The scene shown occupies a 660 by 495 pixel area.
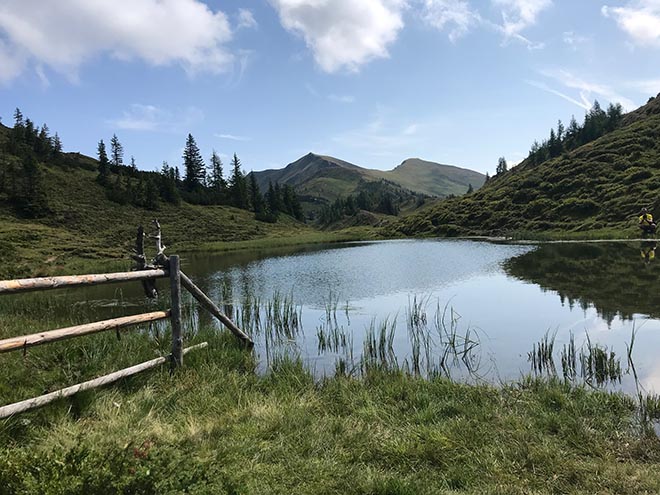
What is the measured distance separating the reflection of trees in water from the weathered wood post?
1332 cm

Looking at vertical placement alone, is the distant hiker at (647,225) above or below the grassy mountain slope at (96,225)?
below

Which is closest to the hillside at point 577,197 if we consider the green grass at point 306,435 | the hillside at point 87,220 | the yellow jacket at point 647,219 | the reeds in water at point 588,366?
the yellow jacket at point 647,219

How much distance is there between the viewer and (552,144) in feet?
447

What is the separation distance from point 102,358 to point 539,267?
91.6 feet

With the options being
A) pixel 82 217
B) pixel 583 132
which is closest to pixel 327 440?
pixel 82 217

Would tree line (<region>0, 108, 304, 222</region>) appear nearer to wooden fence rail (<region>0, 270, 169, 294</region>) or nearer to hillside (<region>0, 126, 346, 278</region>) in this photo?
hillside (<region>0, 126, 346, 278</region>)

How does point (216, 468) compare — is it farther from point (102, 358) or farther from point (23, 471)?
point (102, 358)

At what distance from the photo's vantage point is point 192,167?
14950 centimetres

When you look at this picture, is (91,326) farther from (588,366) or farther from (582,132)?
(582,132)

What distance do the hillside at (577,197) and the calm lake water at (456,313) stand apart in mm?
33442

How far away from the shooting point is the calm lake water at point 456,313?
11.3m

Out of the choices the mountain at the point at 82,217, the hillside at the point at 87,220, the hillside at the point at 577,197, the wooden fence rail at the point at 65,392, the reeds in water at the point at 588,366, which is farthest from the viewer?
the mountain at the point at 82,217

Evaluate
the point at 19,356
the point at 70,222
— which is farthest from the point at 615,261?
the point at 70,222

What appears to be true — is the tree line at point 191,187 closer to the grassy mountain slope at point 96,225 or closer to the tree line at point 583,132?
the grassy mountain slope at point 96,225
